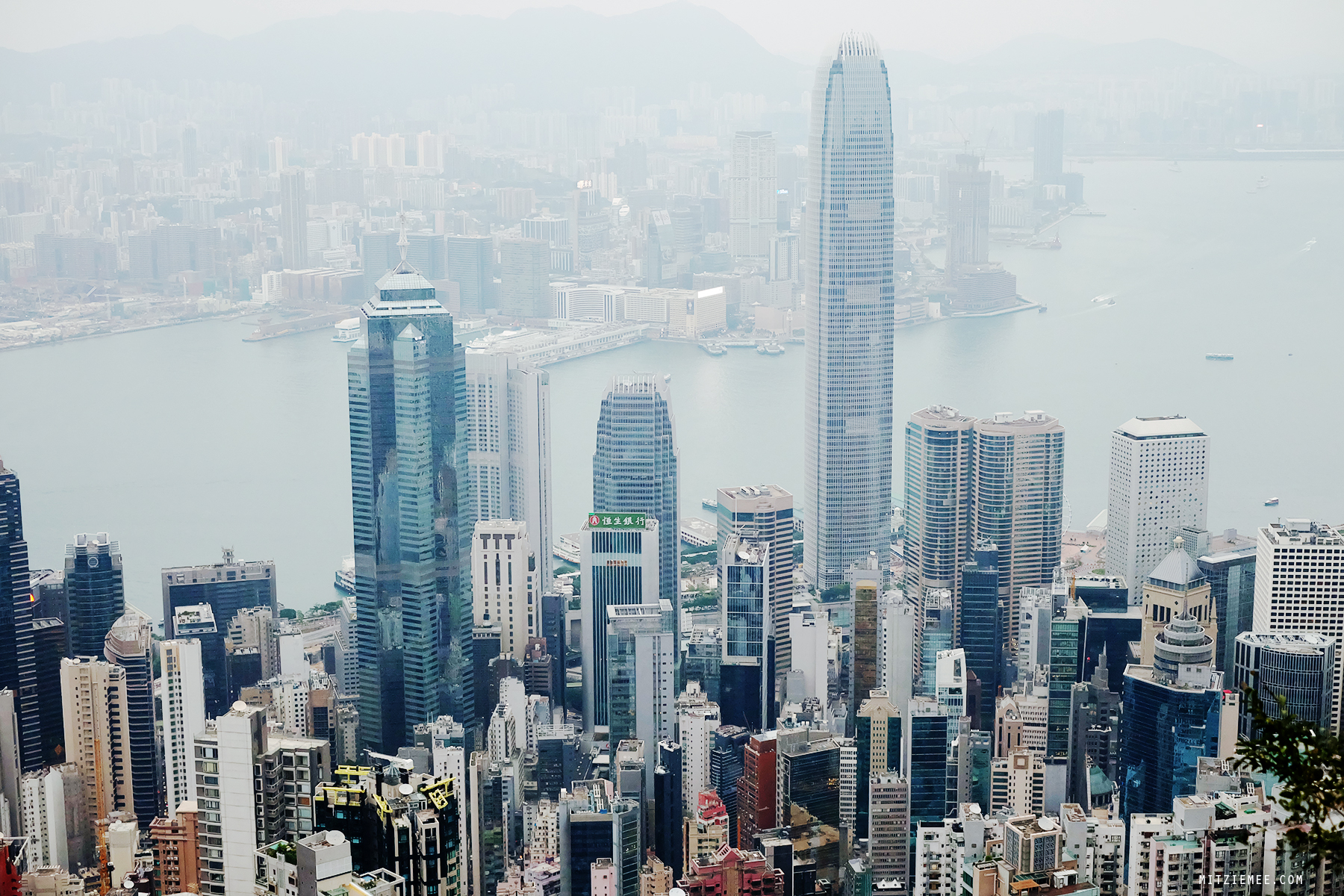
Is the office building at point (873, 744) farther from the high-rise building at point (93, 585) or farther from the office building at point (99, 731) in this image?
the high-rise building at point (93, 585)

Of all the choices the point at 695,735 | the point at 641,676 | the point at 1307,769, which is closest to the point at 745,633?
the point at 641,676

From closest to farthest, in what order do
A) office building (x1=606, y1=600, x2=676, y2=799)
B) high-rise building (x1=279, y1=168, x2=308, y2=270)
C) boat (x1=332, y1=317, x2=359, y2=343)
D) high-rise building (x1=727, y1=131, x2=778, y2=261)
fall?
1. office building (x1=606, y1=600, x2=676, y2=799)
2. boat (x1=332, y1=317, x2=359, y2=343)
3. high-rise building (x1=279, y1=168, x2=308, y2=270)
4. high-rise building (x1=727, y1=131, x2=778, y2=261)

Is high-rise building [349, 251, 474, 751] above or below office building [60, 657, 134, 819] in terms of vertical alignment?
above

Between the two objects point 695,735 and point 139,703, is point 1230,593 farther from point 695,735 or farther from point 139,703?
point 139,703

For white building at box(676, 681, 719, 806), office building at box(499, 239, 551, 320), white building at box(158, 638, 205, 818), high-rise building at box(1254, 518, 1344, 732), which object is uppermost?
office building at box(499, 239, 551, 320)

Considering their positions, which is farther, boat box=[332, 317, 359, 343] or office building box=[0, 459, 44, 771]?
boat box=[332, 317, 359, 343]

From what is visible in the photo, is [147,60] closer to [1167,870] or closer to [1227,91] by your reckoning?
[1227,91]

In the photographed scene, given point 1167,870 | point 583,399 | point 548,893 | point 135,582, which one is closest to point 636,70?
point 583,399

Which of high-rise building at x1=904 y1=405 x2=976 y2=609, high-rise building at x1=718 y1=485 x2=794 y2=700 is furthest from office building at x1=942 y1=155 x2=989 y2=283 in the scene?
high-rise building at x1=718 y1=485 x2=794 y2=700

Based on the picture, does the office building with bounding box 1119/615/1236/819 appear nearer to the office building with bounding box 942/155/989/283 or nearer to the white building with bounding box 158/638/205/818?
the white building with bounding box 158/638/205/818
